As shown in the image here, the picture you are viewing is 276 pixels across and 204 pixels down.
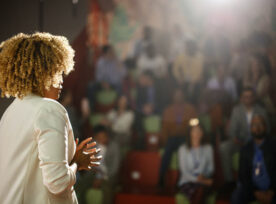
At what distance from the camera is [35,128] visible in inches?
57.2

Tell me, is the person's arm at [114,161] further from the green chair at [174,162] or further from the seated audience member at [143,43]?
the seated audience member at [143,43]

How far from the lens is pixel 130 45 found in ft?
24.9

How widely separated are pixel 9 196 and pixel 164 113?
562 centimetres

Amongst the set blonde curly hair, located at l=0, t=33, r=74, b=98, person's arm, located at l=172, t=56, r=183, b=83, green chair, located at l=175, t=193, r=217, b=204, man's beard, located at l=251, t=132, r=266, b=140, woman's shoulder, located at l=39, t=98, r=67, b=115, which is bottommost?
green chair, located at l=175, t=193, r=217, b=204

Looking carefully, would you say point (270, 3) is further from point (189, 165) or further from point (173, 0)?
point (189, 165)

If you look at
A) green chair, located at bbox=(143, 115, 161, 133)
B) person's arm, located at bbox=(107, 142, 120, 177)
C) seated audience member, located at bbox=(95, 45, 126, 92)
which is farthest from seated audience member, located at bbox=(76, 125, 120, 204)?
seated audience member, located at bbox=(95, 45, 126, 92)

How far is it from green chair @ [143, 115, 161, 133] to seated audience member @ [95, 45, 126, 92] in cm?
86

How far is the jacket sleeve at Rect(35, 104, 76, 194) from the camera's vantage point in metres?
1.41

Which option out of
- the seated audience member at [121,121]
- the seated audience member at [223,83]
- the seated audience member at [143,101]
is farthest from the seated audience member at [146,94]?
the seated audience member at [223,83]

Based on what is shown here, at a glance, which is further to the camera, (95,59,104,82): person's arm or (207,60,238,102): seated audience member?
(95,59,104,82): person's arm

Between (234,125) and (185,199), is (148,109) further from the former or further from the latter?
(185,199)

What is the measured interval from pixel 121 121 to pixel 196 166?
5.47ft

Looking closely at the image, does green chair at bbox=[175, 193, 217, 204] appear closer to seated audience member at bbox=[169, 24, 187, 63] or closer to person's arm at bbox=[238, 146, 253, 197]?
person's arm at bbox=[238, 146, 253, 197]

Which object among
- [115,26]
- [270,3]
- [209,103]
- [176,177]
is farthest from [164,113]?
[270,3]
